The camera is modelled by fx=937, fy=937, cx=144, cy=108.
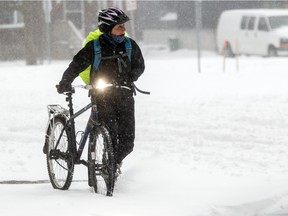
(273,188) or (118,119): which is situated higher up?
(118,119)

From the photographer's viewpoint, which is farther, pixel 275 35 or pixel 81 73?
pixel 275 35

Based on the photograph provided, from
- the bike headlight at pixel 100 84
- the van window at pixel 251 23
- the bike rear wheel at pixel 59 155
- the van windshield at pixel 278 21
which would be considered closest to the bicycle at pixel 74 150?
the bike rear wheel at pixel 59 155

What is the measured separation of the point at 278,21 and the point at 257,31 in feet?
2.87

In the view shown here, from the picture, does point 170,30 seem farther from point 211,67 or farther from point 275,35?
point 211,67

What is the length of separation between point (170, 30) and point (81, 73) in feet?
138

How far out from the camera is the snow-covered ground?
709cm

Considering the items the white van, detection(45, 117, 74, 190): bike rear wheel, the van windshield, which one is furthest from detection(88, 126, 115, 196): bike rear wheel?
the van windshield

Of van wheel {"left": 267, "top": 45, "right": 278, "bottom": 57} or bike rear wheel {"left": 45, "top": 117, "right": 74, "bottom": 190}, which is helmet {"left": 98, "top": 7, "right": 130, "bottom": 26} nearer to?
bike rear wheel {"left": 45, "top": 117, "right": 74, "bottom": 190}

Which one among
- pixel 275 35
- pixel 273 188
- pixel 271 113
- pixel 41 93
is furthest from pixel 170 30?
pixel 273 188

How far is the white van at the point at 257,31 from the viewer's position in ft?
105

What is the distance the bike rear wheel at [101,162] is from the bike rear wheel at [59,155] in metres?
0.31

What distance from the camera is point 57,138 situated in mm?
8289

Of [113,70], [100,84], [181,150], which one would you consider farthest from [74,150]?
[181,150]

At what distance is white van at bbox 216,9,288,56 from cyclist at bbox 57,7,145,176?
23.1 m
